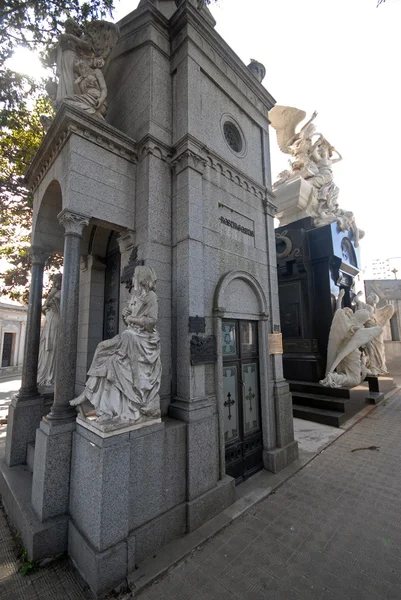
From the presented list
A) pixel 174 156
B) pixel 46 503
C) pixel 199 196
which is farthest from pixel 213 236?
pixel 46 503

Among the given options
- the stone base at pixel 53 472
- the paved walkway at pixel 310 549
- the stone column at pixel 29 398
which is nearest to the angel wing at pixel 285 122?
the stone column at pixel 29 398

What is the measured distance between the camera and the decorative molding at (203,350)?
4211 mm

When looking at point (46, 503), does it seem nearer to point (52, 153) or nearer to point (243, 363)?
point (243, 363)

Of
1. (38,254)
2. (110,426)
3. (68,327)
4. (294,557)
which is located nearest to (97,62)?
(38,254)

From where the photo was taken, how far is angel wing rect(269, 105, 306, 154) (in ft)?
46.0

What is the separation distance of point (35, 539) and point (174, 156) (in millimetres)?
5760

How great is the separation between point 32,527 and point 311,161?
16512 millimetres

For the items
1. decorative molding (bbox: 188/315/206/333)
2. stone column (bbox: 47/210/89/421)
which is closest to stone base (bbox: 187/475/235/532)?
stone column (bbox: 47/210/89/421)

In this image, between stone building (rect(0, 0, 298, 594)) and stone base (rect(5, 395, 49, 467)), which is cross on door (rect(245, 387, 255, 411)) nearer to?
stone building (rect(0, 0, 298, 594))

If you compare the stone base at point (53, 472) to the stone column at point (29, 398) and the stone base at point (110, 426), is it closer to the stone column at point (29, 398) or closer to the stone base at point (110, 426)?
the stone base at point (110, 426)

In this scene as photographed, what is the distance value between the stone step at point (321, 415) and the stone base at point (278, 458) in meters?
2.72

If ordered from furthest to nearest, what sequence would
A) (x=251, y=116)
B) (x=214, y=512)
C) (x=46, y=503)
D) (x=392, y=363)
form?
(x=392, y=363) < (x=251, y=116) < (x=214, y=512) < (x=46, y=503)

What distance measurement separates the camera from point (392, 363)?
1959 cm

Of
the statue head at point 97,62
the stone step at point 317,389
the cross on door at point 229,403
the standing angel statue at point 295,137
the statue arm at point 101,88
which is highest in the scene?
the standing angel statue at point 295,137
